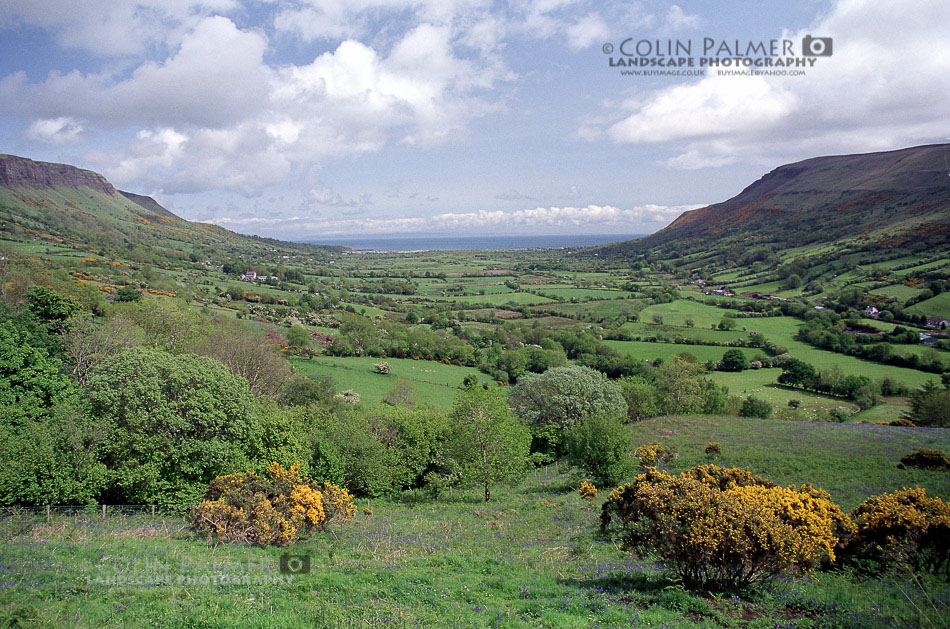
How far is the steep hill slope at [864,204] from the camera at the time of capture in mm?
114175

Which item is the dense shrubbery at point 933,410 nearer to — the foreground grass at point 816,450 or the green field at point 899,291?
the foreground grass at point 816,450

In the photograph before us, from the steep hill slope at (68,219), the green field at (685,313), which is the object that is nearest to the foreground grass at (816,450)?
the green field at (685,313)

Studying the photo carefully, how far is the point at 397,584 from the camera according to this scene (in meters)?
10.7

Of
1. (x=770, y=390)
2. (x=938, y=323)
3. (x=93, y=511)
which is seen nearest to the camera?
(x=93, y=511)

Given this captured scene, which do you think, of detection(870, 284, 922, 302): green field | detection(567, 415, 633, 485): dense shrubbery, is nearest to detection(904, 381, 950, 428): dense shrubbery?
detection(567, 415, 633, 485): dense shrubbery

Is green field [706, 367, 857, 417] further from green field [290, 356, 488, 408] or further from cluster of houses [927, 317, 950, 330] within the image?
green field [290, 356, 488, 408]

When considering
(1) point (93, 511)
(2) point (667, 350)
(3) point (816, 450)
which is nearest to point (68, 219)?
(1) point (93, 511)

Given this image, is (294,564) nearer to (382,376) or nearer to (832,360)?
(382,376)

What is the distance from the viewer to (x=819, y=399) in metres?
57.6

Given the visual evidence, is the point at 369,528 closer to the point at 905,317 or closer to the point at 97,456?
the point at 97,456

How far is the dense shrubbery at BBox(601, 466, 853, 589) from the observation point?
9016mm

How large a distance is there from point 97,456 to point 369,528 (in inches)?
511

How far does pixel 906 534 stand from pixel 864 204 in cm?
18524

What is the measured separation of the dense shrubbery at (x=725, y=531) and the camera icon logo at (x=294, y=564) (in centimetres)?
889
